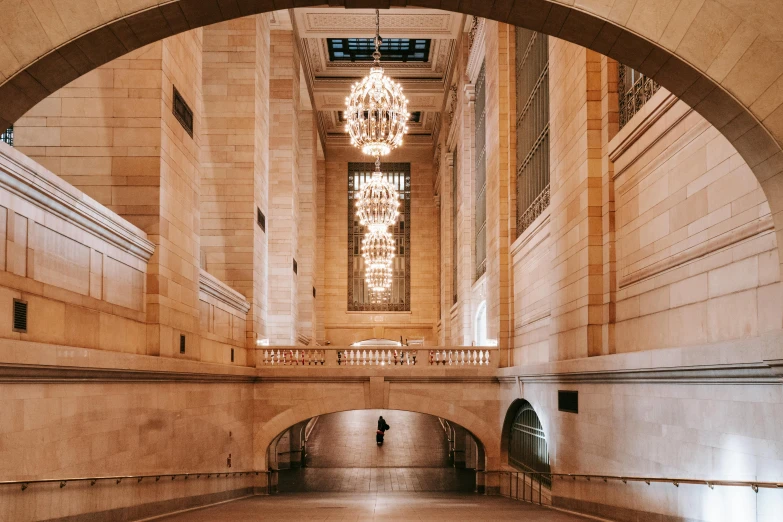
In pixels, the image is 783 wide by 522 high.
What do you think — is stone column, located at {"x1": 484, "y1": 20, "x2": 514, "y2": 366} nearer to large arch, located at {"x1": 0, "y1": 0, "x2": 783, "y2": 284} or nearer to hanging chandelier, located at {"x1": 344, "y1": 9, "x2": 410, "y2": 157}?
hanging chandelier, located at {"x1": 344, "y1": 9, "x2": 410, "y2": 157}

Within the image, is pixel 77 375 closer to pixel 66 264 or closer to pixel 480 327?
pixel 66 264

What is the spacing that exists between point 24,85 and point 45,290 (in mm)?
4083

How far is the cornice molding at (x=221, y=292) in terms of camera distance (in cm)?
1563

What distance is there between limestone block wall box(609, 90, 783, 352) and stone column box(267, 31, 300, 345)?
16417mm

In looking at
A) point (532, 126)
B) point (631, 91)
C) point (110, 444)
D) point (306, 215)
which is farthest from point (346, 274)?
point (110, 444)

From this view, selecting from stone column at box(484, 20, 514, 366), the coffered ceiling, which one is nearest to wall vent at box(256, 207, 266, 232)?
stone column at box(484, 20, 514, 366)

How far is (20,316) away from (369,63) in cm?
2803

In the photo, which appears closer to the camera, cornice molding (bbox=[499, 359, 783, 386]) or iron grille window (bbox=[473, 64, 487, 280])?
cornice molding (bbox=[499, 359, 783, 386])

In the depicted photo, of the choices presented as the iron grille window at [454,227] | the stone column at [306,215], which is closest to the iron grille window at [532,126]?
the iron grille window at [454,227]

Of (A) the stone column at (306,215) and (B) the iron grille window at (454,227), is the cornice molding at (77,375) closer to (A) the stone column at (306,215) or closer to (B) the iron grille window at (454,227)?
(A) the stone column at (306,215)

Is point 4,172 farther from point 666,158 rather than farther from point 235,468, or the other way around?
point 235,468

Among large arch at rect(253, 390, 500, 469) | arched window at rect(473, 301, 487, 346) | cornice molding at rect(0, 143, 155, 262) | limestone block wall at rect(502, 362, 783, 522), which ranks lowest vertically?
large arch at rect(253, 390, 500, 469)

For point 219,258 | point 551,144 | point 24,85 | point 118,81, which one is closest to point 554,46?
point 551,144

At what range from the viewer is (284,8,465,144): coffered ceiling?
95.2ft
